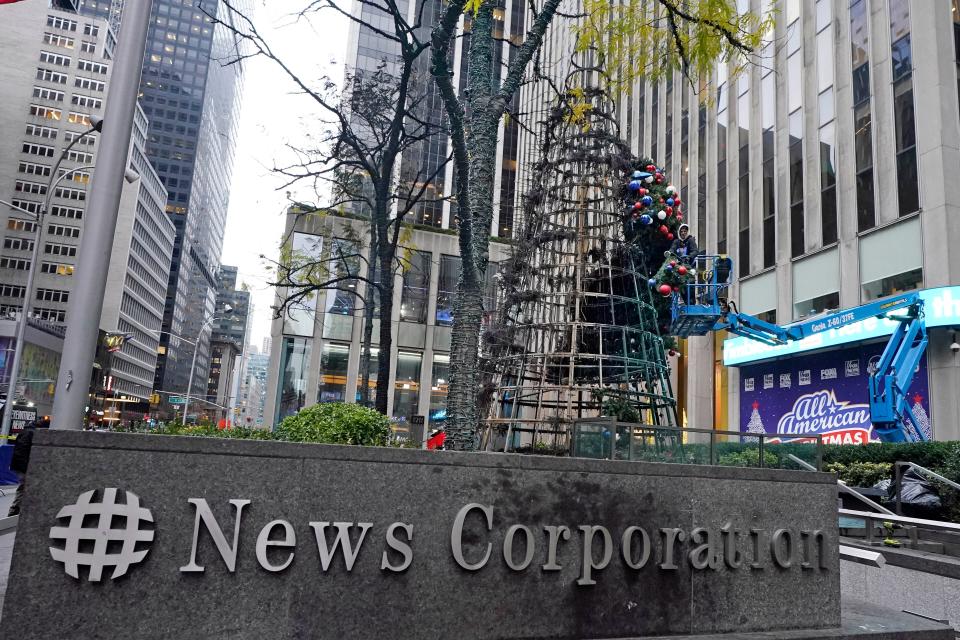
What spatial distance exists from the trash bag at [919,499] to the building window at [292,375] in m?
35.5

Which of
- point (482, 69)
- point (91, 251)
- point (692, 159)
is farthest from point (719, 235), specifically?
point (91, 251)

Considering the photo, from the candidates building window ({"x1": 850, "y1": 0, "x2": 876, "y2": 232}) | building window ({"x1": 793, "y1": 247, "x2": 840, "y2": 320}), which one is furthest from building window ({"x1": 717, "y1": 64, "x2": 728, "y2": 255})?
building window ({"x1": 850, "y1": 0, "x2": 876, "y2": 232})

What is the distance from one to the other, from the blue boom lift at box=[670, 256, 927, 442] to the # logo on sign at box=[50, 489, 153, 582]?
14679 millimetres

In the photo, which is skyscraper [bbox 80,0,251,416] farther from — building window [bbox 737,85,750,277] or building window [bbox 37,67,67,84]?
building window [bbox 737,85,750,277]

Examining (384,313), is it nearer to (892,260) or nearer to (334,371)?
(892,260)

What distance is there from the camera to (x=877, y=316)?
1744 centimetres

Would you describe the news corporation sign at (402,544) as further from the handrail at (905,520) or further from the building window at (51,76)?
the building window at (51,76)

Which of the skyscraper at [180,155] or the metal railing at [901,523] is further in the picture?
the skyscraper at [180,155]

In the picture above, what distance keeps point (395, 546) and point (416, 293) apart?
40496mm

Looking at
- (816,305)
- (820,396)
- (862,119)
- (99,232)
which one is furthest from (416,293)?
(99,232)

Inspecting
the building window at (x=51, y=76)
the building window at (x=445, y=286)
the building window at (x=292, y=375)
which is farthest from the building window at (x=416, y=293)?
the building window at (x=51, y=76)

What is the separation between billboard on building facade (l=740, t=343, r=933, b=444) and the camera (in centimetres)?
2353

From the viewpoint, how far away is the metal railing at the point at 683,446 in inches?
264

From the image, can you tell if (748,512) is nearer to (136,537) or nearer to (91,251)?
(136,537)
